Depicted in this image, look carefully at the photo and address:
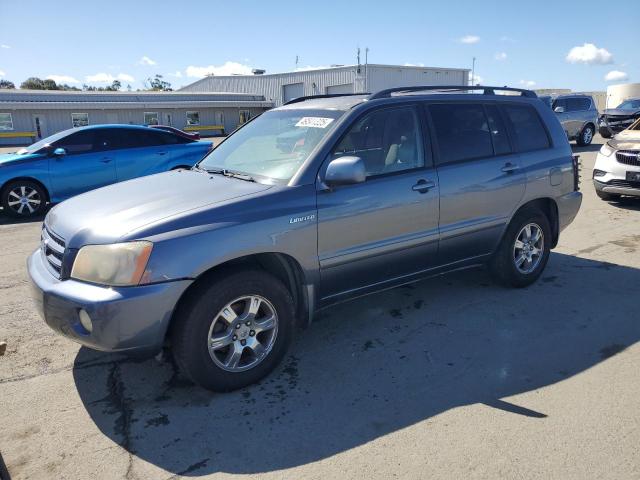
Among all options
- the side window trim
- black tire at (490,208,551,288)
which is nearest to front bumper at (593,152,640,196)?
Answer: black tire at (490,208,551,288)

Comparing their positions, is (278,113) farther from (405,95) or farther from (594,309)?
(594,309)

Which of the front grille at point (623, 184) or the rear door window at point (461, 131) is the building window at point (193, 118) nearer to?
the front grille at point (623, 184)

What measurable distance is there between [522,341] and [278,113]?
9.12 feet

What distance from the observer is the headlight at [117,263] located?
9.49 ft

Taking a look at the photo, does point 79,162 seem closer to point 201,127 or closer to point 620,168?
point 620,168

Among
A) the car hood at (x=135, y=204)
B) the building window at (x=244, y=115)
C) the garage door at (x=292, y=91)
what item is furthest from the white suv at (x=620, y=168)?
→ the garage door at (x=292, y=91)

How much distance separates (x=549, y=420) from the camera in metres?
2.99

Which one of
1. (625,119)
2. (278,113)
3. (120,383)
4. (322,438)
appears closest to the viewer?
(322,438)

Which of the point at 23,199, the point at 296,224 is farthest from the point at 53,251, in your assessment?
the point at 23,199

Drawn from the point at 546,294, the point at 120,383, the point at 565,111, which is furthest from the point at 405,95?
the point at 565,111

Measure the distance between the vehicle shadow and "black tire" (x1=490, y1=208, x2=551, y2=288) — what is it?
0.44 ft

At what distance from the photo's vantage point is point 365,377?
349 cm

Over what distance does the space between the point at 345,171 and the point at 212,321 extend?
129 centimetres

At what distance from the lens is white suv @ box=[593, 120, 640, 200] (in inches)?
326
